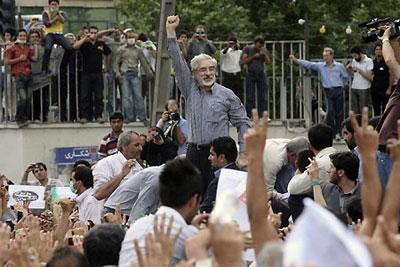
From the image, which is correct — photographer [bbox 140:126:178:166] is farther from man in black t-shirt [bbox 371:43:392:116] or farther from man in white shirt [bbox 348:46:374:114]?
man in white shirt [bbox 348:46:374:114]

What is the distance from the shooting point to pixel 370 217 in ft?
23.4

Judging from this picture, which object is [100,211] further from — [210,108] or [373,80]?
[373,80]

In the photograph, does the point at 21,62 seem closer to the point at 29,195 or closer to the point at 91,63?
the point at 91,63

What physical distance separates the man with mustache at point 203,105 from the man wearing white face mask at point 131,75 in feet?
34.5

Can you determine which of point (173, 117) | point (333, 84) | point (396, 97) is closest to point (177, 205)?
point (396, 97)

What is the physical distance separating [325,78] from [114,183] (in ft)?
35.0

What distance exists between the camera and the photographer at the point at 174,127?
19.6 metres

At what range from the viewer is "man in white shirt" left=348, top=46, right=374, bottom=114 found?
24.8m

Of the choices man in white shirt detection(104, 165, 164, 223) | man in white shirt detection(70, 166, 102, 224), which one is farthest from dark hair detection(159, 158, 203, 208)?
man in white shirt detection(70, 166, 102, 224)

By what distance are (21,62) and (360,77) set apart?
5.10 m

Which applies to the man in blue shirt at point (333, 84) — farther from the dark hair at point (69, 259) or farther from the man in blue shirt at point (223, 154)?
the dark hair at point (69, 259)

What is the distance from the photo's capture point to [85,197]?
661 inches

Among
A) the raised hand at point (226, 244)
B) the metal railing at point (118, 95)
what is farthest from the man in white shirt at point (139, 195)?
the metal railing at point (118, 95)

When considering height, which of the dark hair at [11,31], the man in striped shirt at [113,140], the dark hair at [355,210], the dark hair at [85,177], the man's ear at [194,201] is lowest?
the dark hair at [85,177]
